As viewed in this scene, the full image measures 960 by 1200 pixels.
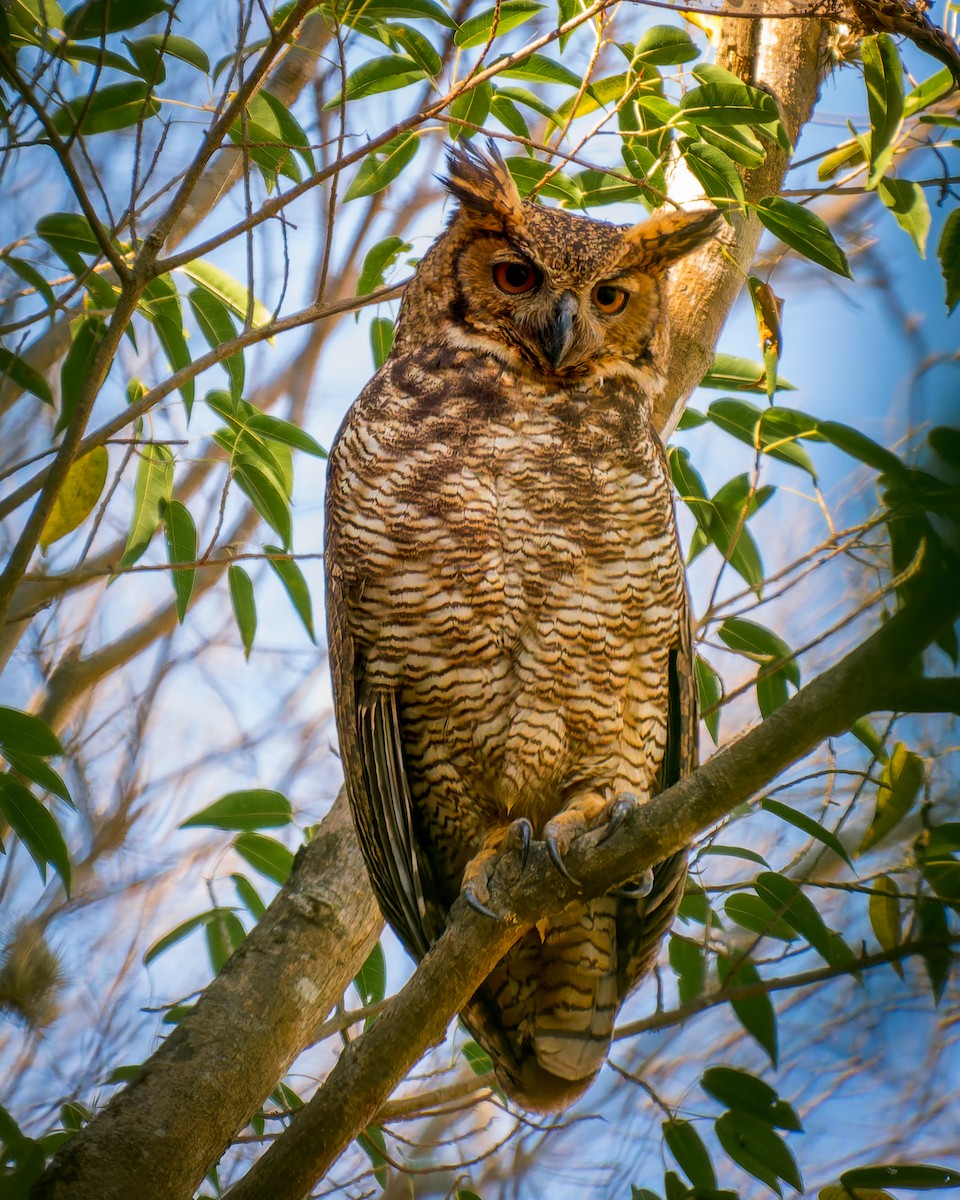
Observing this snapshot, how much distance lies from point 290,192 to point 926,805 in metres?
1.63

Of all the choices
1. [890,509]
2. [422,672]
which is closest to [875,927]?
[890,509]

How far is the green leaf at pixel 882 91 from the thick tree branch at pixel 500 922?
4.36 ft

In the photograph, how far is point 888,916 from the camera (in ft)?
2.33

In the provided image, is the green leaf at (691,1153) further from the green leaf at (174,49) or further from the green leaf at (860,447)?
the green leaf at (174,49)

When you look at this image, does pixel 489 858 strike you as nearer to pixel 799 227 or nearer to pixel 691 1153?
pixel 691 1153

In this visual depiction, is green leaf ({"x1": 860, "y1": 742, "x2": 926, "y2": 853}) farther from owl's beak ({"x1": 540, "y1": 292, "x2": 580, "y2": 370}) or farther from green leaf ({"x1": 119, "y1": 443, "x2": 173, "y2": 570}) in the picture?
green leaf ({"x1": 119, "y1": 443, "x2": 173, "y2": 570})

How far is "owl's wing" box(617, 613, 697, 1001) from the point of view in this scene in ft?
7.62

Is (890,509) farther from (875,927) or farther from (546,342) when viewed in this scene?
(546,342)

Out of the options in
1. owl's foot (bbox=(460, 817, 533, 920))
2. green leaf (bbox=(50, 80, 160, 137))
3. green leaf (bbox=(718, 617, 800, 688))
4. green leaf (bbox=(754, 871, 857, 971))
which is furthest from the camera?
green leaf (bbox=(718, 617, 800, 688))

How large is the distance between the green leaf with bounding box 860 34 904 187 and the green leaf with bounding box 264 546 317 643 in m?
1.57

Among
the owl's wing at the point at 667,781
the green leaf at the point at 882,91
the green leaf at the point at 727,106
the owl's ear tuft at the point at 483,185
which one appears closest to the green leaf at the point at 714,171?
the green leaf at the point at 727,106

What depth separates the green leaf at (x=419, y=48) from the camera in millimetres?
2348

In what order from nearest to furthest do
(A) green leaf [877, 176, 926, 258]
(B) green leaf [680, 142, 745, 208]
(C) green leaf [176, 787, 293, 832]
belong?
(A) green leaf [877, 176, 926, 258] < (B) green leaf [680, 142, 745, 208] < (C) green leaf [176, 787, 293, 832]

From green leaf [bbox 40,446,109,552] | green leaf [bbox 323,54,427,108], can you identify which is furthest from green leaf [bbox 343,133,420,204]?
green leaf [bbox 40,446,109,552]
